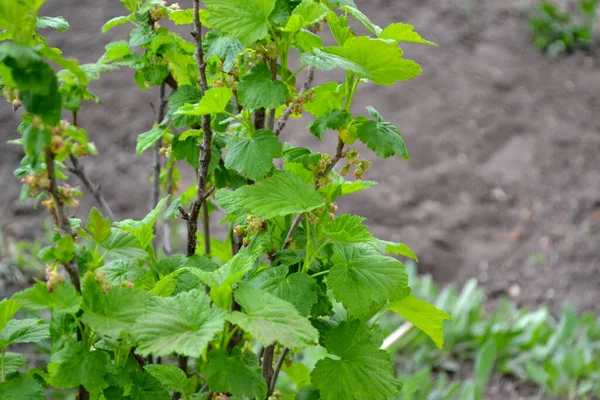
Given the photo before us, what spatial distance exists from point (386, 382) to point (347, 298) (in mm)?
142

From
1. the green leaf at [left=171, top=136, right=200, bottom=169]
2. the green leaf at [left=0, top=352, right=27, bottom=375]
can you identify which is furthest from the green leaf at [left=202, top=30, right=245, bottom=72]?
the green leaf at [left=0, top=352, right=27, bottom=375]

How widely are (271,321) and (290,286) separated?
112mm

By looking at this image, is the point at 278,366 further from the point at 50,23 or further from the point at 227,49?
the point at 50,23

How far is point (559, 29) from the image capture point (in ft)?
20.0

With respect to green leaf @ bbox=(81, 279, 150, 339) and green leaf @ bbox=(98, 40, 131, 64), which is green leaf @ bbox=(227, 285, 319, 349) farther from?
green leaf @ bbox=(98, 40, 131, 64)

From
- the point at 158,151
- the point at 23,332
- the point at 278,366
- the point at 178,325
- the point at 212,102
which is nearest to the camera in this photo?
the point at 178,325

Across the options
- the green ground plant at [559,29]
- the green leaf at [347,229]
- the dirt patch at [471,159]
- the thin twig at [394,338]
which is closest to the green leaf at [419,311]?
the green leaf at [347,229]

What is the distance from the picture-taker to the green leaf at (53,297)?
2.57ft

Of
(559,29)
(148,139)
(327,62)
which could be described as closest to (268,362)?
(148,139)

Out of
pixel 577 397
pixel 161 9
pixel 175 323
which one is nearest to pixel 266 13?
pixel 161 9

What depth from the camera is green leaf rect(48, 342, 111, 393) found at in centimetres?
82

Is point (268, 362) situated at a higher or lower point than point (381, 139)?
lower

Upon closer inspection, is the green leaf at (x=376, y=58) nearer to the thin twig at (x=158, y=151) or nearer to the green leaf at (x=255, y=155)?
the green leaf at (x=255, y=155)

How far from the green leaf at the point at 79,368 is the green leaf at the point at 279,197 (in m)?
0.28
